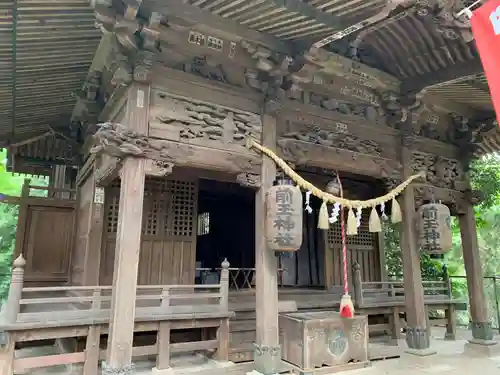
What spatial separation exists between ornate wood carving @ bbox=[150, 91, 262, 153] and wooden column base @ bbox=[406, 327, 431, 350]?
4.44 m

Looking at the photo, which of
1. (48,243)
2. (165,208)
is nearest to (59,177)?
(48,243)

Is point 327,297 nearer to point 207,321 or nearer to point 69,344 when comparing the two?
point 207,321

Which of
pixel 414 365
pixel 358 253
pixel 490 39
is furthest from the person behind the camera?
pixel 358 253

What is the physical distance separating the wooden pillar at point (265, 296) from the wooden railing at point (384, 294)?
320 centimetres

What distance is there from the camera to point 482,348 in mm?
6891

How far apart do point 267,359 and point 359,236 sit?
5.62 m

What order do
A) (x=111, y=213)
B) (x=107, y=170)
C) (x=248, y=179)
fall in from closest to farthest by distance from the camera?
(x=248, y=179) → (x=107, y=170) → (x=111, y=213)

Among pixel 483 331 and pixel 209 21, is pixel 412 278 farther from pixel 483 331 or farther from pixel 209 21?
pixel 209 21

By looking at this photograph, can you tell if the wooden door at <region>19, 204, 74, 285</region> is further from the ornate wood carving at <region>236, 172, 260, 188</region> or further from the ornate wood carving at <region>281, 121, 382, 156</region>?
the ornate wood carving at <region>281, 121, 382, 156</region>

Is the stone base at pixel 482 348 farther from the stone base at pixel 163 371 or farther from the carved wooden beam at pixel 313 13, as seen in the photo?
the carved wooden beam at pixel 313 13

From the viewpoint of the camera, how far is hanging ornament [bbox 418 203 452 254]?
253 inches

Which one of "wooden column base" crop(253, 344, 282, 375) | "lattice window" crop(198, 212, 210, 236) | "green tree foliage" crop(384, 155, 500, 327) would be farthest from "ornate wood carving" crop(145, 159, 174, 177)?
"lattice window" crop(198, 212, 210, 236)

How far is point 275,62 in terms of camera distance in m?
5.40

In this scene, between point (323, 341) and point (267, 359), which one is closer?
point (267, 359)
